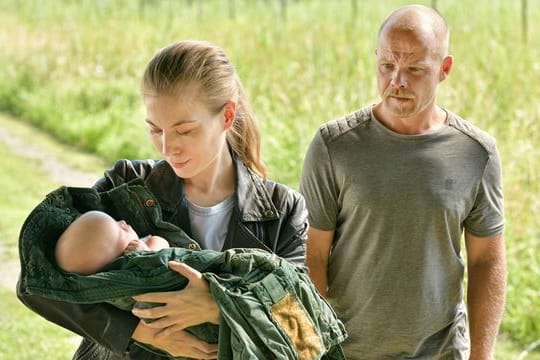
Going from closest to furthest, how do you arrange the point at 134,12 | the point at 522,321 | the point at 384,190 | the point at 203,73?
the point at 203,73 → the point at 384,190 → the point at 522,321 → the point at 134,12

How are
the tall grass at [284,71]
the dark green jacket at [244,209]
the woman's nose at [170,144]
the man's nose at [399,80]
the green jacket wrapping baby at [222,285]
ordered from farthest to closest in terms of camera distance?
the tall grass at [284,71]
the man's nose at [399,80]
the dark green jacket at [244,209]
the woman's nose at [170,144]
the green jacket wrapping baby at [222,285]

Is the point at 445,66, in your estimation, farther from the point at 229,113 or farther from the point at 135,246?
the point at 135,246

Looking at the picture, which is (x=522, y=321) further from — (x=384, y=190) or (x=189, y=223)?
(x=189, y=223)

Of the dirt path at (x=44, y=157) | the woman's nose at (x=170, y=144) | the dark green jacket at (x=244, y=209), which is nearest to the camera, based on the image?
the woman's nose at (x=170, y=144)

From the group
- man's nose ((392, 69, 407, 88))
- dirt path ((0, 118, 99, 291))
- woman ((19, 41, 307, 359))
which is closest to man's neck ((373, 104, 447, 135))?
man's nose ((392, 69, 407, 88))

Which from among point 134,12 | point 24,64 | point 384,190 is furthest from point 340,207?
point 134,12

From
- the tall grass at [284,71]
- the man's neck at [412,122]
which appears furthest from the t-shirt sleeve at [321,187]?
the tall grass at [284,71]

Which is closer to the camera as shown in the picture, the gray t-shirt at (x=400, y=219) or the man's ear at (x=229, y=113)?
the man's ear at (x=229, y=113)

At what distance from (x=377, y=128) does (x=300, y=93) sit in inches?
171

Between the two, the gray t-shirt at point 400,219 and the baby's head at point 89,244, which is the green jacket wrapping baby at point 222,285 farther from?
the gray t-shirt at point 400,219

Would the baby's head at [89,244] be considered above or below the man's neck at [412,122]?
below

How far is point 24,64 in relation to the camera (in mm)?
10039

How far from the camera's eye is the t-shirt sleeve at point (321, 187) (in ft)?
9.52

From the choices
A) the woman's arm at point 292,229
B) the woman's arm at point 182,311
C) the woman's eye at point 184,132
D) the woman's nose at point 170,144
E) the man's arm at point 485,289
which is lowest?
the man's arm at point 485,289
